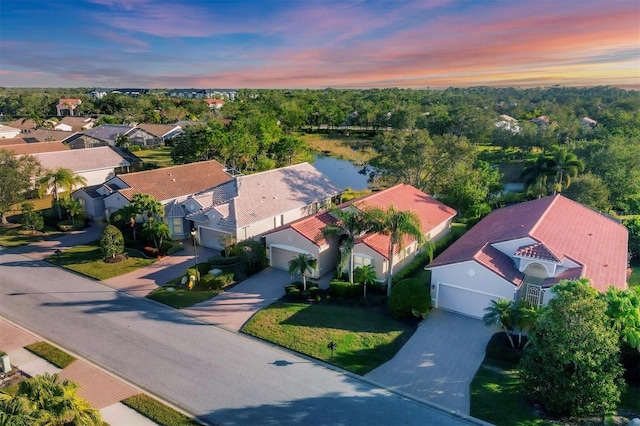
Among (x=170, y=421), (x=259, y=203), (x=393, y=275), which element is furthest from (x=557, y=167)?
(x=170, y=421)

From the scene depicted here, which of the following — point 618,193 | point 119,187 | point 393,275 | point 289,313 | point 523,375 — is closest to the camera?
point 523,375

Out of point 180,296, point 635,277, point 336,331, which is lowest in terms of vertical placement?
point 336,331

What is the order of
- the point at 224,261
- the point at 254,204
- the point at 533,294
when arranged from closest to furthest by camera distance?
the point at 533,294
the point at 224,261
the point at 254,204

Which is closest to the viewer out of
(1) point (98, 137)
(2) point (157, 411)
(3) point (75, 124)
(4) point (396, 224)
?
(2) point (157, 411)

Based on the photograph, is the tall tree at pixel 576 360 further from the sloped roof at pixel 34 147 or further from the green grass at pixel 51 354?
the sloped roof at pixel 34 147

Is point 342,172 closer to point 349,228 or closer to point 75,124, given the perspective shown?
point 349,228

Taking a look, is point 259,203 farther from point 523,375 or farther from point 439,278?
point 523,375

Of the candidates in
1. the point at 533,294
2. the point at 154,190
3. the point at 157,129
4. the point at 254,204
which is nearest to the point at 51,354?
the point at 254,204

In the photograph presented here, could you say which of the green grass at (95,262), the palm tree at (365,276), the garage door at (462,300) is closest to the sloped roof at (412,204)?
the palm tree at (365,276)
